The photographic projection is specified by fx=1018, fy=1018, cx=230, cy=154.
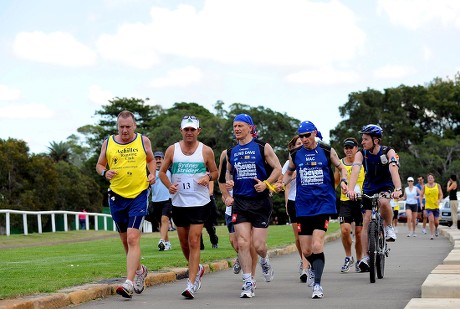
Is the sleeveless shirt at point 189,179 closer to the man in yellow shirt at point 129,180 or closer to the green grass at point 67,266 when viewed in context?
the man in yellow shirt at point 129,180

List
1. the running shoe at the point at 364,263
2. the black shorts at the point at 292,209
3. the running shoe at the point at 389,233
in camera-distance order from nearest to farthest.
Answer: the running shoe at the point at 389,233 < the black shorts at the point at 292,209 < the running shoe at the point at 364,263

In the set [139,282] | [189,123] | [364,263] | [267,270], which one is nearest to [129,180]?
[189,123]

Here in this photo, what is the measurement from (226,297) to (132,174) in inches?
69.4

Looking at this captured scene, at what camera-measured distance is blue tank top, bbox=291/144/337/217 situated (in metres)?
11.6

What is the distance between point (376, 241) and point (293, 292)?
5.44ft

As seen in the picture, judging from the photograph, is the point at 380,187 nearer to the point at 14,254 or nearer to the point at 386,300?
the point at 386,300

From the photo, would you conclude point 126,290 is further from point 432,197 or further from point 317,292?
point 432,197

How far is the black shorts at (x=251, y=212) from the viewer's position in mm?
11727

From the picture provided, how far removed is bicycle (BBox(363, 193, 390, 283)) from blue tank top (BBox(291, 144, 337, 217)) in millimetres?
1593

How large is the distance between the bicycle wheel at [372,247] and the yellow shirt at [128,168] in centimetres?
315

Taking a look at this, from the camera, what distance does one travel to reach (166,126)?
88.3 metres

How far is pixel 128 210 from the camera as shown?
1165cm

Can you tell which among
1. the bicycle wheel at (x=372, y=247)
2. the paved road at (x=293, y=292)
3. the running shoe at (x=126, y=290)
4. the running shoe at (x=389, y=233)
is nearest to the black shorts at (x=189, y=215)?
the paved road at (x=293, y=292)

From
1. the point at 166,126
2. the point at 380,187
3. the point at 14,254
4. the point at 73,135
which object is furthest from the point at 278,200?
the point at 380,187
